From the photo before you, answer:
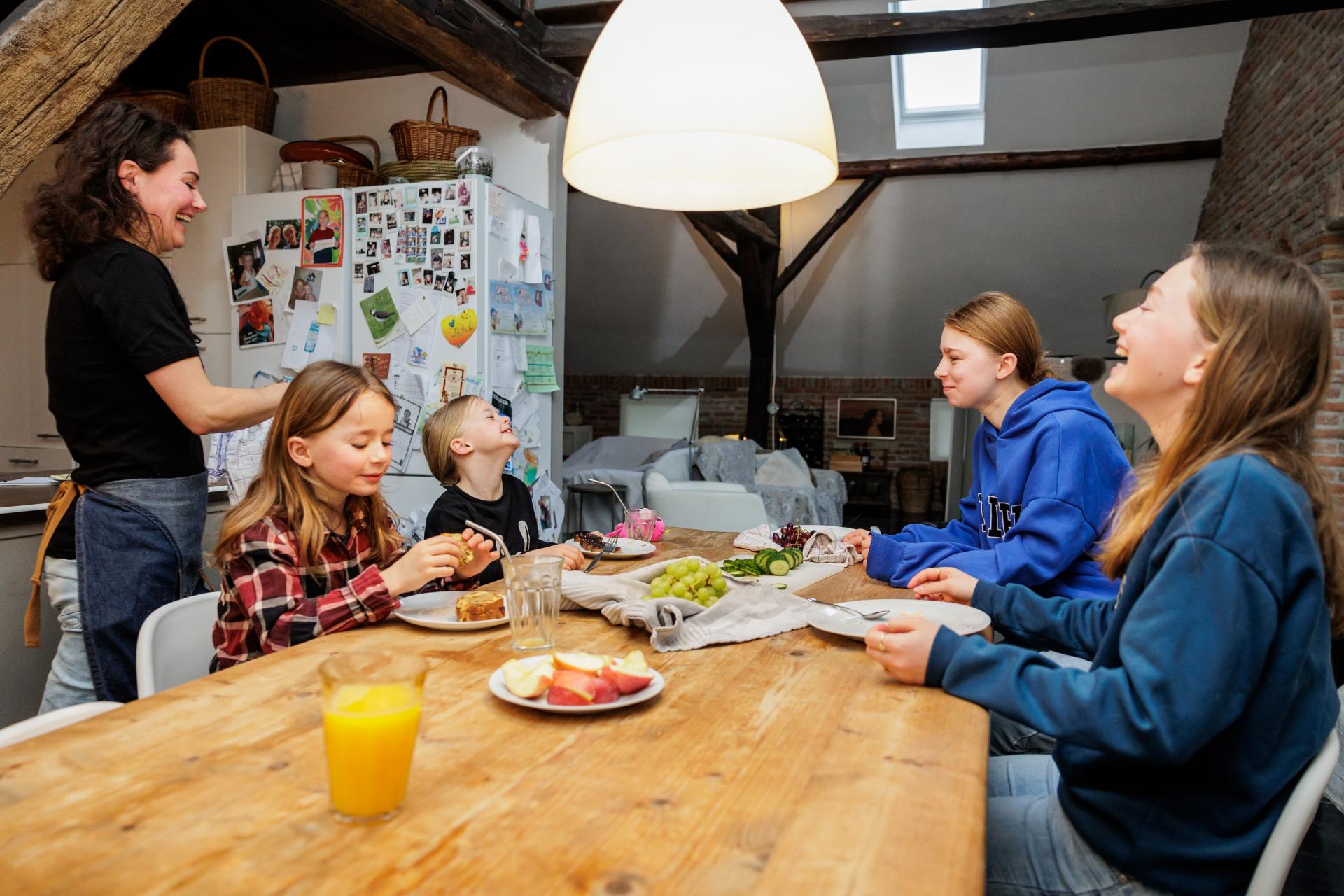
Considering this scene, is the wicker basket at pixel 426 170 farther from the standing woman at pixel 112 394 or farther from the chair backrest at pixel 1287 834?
the chair backrest at pixel 1287 834

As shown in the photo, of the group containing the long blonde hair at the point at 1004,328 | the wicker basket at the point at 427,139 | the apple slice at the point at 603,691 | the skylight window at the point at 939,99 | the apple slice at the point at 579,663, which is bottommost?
the apple slice at the point at 603,691

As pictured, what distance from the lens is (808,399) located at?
397 inches

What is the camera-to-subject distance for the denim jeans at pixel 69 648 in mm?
1714

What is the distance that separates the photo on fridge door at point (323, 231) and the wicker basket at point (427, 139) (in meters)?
0.32

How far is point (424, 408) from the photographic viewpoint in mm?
3418

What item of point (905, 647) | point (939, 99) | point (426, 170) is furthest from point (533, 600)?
point (939, 99)

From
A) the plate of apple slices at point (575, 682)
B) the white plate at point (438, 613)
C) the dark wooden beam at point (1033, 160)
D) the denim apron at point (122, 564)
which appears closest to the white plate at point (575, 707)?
the plate of apple slices at point (575, 682)

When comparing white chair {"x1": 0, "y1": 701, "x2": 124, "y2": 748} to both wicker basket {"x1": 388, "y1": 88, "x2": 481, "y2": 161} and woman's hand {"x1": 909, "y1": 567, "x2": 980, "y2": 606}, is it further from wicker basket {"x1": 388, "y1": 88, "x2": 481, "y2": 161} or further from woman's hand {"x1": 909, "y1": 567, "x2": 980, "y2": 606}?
wicker basket {"x1": 388, "y1": 88, "x2": 481, "y2": 161}

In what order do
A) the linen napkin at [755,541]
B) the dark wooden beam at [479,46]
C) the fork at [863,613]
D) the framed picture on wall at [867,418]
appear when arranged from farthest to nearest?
the framed picture on wall at [867,418]
the dark wooden beam at [479,46]
the linen napkin at [755,541]
the fork at [863,613]

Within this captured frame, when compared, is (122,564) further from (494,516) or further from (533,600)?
(533,600)

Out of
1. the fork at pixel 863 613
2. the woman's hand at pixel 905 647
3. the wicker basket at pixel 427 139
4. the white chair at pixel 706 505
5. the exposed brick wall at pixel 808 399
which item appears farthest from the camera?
the exposed brick wall at pixel 808 399

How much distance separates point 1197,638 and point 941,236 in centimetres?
779

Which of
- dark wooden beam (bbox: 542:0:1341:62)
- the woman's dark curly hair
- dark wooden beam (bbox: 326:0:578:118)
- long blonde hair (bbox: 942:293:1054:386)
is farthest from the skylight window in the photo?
the woman's dark curly hair

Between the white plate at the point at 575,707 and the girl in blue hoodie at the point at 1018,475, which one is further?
the girl in blue hoodie at the point at 1018,475
